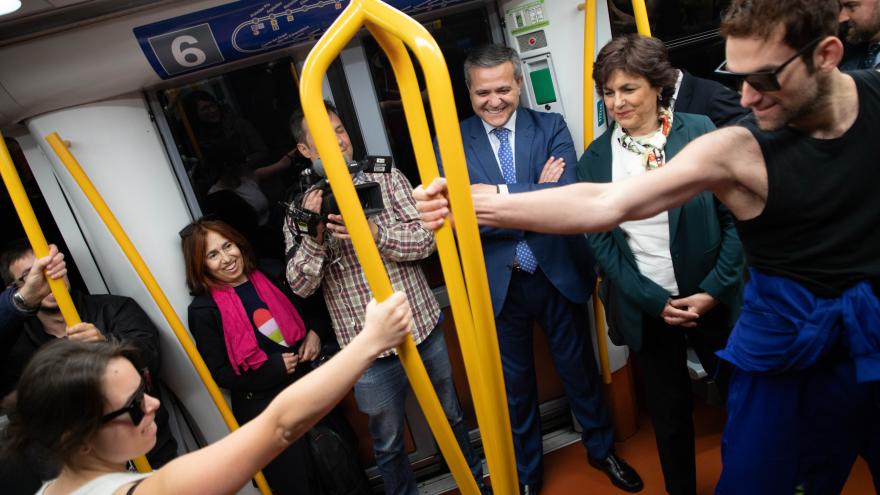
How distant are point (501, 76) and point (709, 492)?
6.47 feet

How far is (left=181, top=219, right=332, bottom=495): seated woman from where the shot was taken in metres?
2.30

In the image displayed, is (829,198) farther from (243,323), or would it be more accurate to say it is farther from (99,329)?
(99,329)

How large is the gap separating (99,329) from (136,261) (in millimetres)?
317

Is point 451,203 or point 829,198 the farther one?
point 829,198

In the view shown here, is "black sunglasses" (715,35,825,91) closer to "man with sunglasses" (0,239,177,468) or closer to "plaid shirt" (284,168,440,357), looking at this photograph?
"plaid shirt" (284,168,440,357)

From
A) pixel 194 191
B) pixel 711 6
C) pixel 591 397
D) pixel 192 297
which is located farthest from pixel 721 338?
pixel 194 191

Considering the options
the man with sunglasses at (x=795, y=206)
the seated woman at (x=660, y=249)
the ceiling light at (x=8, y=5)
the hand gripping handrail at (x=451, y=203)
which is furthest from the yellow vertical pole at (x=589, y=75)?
the ceiling light at (x=8, y=5)

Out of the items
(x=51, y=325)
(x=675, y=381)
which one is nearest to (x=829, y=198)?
(x=675, y=381)

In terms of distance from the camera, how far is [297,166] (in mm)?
2709

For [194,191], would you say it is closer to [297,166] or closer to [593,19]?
[297,166]

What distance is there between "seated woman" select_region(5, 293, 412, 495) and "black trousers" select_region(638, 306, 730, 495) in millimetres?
1311

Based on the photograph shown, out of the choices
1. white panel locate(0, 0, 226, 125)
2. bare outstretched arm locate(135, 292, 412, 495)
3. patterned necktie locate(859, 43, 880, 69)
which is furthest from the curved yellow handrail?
patterned necktie locate(859, 43, 880, 69)

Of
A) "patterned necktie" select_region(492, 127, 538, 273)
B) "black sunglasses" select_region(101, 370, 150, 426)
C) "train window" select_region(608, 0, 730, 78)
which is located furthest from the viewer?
"train window" select_region(608, 0, 730, 78)

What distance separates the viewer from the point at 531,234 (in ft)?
7.45
